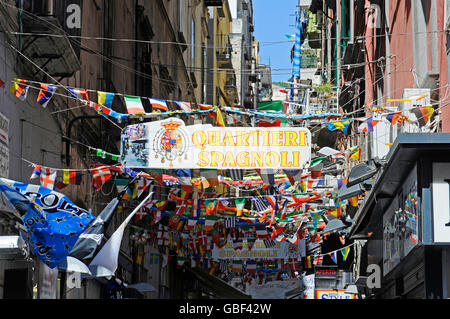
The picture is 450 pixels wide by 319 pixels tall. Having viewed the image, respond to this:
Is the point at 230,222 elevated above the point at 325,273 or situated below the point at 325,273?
above

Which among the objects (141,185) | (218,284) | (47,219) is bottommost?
(218,284)

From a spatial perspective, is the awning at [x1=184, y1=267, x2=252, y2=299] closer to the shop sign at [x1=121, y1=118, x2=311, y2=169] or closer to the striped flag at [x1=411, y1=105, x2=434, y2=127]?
the shop sign at [x1=121, y1=118, x2=311, y2=169]

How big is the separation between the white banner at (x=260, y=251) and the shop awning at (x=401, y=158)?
12.4 meters

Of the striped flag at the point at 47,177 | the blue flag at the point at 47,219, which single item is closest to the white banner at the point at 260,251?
the striped flag at the point at 47,177

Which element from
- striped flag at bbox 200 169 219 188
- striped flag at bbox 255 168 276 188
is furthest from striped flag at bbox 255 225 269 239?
striped flag at bbox 255 168 276 188

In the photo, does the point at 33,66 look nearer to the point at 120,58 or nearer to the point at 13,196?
the point at 13,196

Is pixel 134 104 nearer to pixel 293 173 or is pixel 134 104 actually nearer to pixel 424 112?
pixel 293 173

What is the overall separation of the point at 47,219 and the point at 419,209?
439cm

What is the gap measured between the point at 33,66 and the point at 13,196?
390 centimetres

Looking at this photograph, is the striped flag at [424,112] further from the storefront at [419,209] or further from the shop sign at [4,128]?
the shop sign at [4,128]

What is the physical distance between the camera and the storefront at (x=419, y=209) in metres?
9.30

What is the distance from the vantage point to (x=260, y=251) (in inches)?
1067

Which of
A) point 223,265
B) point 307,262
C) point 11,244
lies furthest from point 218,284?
point 11,244

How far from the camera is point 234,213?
2252 centimetres
